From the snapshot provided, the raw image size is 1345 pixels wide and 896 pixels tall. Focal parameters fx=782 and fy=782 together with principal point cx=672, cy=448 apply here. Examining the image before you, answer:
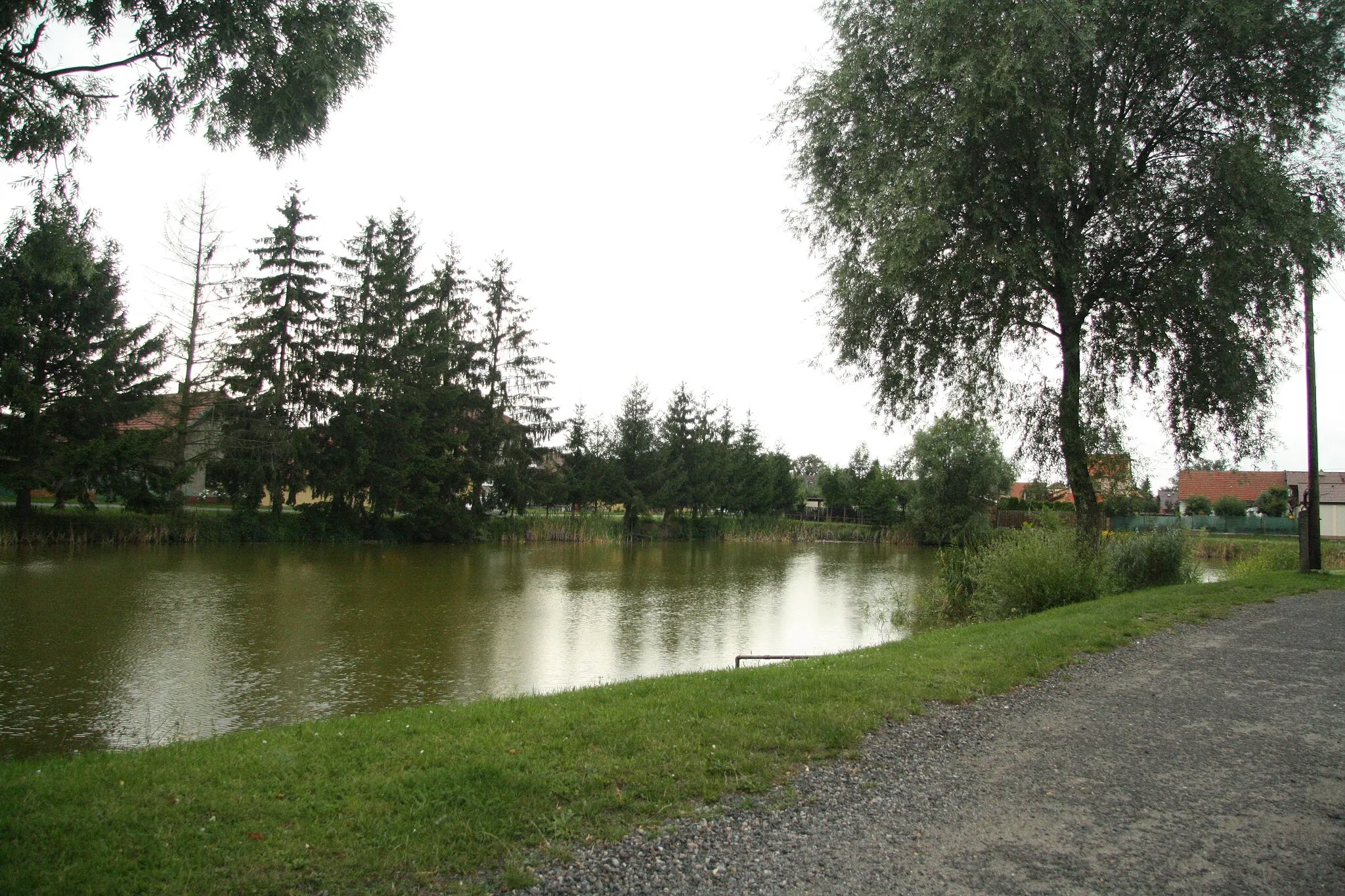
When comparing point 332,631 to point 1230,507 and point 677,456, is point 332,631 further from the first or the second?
point 1230,507

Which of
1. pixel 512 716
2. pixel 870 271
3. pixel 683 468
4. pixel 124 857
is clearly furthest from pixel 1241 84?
pixel 683 468

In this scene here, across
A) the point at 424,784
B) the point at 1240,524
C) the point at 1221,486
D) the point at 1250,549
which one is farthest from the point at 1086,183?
the point at 1221,486

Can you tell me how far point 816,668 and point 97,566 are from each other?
869 inches

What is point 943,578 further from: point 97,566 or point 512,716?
point 97,566

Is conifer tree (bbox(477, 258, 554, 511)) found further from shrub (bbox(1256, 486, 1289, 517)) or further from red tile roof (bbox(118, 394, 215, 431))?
shrub (bbox(1256, 486, 1289, 517))

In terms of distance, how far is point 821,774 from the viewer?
A: 4742 mm

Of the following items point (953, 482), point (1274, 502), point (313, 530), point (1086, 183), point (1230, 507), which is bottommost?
point (313, 530)

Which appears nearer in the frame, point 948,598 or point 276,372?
point 948,598

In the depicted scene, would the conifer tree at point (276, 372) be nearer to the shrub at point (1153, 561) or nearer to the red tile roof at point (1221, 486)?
the shrub at point (1153, 561)

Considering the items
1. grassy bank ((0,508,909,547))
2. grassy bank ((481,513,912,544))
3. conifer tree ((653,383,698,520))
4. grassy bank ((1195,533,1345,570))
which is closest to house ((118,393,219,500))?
grassy bank ((0,508,909,547))

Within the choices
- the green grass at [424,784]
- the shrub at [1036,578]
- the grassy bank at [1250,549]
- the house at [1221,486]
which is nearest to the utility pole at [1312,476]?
the grassy bank at [1250,549]

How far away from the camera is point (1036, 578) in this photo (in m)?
13.6

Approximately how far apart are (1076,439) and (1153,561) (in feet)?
13.1

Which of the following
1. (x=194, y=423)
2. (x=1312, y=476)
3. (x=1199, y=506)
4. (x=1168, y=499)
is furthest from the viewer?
(x=1168, y=499)
